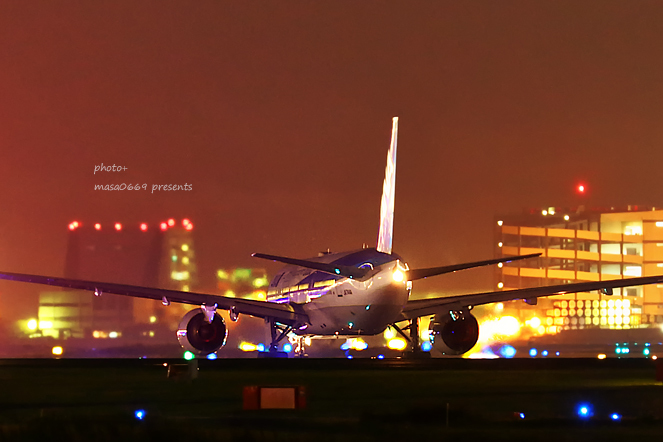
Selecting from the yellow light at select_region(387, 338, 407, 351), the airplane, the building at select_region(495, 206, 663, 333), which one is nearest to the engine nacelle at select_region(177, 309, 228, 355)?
the airplane

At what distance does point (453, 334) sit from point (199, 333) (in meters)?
12.9

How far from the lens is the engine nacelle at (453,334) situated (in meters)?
50.2

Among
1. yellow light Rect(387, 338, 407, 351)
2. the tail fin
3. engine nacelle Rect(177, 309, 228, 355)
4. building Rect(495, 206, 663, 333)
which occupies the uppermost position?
building Rect(495, 206, 663, 333)

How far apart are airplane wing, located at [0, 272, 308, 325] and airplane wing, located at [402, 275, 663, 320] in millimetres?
5911
